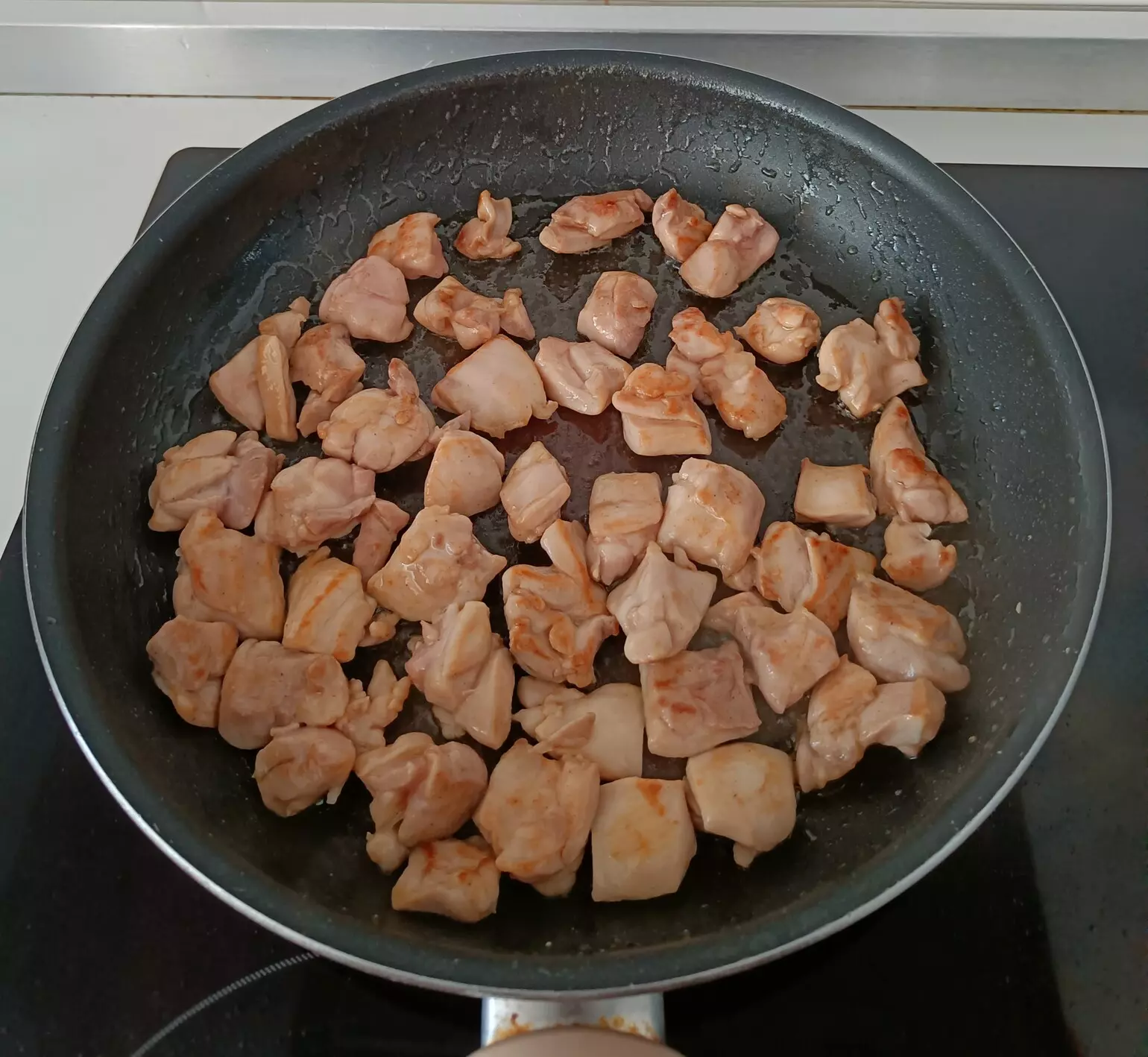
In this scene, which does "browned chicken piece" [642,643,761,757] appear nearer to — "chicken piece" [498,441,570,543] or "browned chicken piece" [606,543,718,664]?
"browned chicken piece" [606,543,718,664]

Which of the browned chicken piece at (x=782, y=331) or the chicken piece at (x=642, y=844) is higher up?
the browned chicken piece at (x=782, y=331)

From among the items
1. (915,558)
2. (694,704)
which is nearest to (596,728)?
(694,704)

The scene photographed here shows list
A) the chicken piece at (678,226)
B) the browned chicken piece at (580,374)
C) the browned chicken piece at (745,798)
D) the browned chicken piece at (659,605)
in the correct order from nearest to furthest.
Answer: the browned chicken piece at (745,798), the browned chicken piece at (659,605), the browned chicken piece at (580,374), the chicken piece at (678,226)

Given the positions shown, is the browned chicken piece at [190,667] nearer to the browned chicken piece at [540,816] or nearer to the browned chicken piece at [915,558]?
the browned chicken piece at [540,816]

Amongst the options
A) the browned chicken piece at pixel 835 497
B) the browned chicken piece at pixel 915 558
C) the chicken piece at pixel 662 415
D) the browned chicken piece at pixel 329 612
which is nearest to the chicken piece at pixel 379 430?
the browned chicken piece at pixel 329 612

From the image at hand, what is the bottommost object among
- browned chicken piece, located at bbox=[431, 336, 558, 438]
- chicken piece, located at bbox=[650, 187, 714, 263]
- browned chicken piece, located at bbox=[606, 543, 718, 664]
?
browned chicken piece, located at bbox=[606, 543, 718, 664]

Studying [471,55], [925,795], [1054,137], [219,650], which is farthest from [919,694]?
[471,55]

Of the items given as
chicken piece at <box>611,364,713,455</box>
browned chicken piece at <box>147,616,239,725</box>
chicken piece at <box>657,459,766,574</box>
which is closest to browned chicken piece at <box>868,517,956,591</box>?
chicken piece at <box>657,459,766,574</box>

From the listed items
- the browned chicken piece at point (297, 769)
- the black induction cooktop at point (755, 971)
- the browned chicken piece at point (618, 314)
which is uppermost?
the browned chicken piece at point (618, 314)
